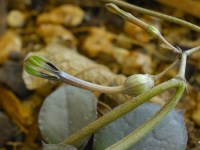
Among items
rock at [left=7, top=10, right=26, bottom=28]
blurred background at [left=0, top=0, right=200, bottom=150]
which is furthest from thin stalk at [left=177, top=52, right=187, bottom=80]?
rock at [left=7, top=10, right=26, bottom=28]

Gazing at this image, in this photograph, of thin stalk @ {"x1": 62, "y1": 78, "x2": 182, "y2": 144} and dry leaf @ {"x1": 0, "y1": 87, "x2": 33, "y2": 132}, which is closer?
thin stalk @ {"x1": 62, "y1": 78, "x2": 182, "y2": 144}

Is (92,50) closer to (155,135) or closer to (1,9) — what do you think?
(1,9)

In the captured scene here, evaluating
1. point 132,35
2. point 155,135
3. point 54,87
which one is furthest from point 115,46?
point 155,135

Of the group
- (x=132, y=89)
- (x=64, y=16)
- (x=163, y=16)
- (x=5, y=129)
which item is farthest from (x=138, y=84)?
(x=64, y=16)

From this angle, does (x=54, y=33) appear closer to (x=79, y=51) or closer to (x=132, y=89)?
(x=79, y=51)

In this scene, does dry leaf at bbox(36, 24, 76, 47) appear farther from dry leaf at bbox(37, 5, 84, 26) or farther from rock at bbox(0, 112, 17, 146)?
rock at bbox(0, 112, 17, 146)

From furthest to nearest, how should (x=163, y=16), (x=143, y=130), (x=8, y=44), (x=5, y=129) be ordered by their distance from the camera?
(x=8, y=44) → (x=5, y=129) → (x=163, y=16) → (x=143, y=130)
